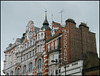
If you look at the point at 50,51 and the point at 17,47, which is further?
the point at 17,47

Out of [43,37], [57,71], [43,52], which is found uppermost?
[43,37]

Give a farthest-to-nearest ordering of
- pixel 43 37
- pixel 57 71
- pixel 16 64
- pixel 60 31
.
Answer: pixel 16 64 → pixel 43 37 → pixel 60 31 → pixel 57 71

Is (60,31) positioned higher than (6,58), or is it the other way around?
(60,31)

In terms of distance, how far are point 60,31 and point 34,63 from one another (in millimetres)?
11777

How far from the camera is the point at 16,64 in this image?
64500mm

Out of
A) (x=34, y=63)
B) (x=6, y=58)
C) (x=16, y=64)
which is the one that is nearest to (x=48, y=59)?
(x=34, y=63)

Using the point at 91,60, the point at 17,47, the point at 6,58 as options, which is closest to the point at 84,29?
the point at 91,60

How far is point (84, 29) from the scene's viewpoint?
5250 centimetres

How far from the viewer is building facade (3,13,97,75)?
48.2 m

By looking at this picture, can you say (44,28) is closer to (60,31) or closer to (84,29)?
(60,31)

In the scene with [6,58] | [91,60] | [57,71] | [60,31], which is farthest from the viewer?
[6,58]

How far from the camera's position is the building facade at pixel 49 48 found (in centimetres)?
4825

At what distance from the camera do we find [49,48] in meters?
52.7

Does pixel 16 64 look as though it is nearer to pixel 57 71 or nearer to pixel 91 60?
pixel 57 71
